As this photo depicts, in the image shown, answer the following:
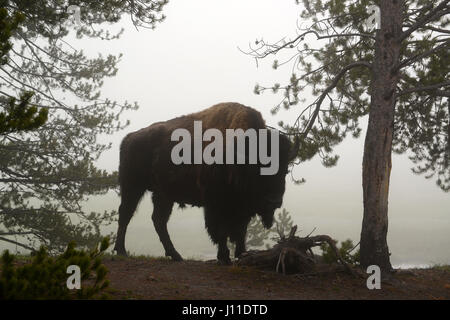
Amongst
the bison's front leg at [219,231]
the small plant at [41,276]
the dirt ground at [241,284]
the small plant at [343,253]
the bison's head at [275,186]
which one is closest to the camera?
the small plant at [41,276]

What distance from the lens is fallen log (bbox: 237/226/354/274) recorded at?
6.78 metres

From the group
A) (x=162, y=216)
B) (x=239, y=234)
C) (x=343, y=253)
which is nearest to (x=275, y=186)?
(x=239, y=234)

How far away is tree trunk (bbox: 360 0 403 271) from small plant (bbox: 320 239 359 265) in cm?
23

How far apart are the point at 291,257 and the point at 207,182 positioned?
2167 mm

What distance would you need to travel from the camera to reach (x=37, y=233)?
1287 cm

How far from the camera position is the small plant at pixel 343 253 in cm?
712

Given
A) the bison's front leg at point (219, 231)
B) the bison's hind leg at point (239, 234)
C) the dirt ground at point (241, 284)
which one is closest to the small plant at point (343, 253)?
the dirt ground at point (241, 284)

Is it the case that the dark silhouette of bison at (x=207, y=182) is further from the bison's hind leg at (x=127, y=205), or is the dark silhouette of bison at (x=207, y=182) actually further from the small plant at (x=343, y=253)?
the small plant at (x=343, y=253)

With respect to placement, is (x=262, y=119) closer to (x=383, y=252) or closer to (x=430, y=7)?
(x=383, y=252)

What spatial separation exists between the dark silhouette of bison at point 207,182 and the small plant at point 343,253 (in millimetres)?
1173

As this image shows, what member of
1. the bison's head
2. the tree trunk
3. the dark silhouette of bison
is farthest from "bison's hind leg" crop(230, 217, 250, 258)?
the tree trunk

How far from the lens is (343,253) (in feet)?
24.0

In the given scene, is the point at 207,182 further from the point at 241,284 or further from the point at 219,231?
the point at 241,284
